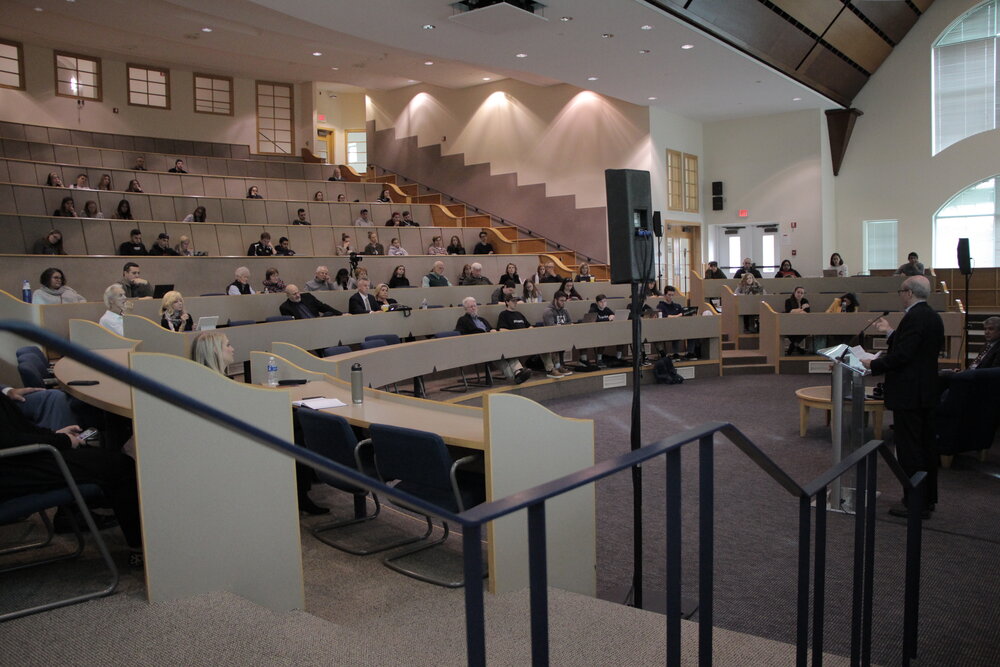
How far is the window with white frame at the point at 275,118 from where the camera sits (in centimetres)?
1702

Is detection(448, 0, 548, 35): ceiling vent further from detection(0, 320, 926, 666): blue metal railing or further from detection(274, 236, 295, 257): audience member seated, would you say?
detection(0, 320, 926, 666): blue metal railing

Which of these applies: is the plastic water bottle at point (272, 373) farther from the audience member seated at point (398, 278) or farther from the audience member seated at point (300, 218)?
the audience member seated at point (300, 218)

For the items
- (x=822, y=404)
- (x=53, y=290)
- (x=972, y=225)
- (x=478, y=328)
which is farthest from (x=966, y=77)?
(x=53, y=290)

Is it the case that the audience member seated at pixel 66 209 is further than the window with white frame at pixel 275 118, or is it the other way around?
the window with white frame at pixel 275 118

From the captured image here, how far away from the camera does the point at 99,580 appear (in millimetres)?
2477

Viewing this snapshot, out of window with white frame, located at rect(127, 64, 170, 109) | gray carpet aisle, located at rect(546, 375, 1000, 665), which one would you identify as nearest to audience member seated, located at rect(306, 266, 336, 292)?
gray carpet aisle, located at rect(546, 375, 1000, 665)

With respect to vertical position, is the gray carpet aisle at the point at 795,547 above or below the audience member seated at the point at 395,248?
below

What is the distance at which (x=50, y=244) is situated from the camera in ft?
26.9

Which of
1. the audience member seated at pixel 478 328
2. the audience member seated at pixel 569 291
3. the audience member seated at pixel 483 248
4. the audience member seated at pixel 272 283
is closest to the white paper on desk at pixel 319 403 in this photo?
the audience member seated at pixel 478 328

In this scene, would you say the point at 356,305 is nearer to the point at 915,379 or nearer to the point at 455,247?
the point at 455,247

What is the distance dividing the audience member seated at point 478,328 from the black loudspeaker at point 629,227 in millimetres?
4378

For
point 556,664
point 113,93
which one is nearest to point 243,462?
point 556,664

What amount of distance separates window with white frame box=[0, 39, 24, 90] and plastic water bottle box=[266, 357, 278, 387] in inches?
497

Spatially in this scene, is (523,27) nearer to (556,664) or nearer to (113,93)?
(556,664)
